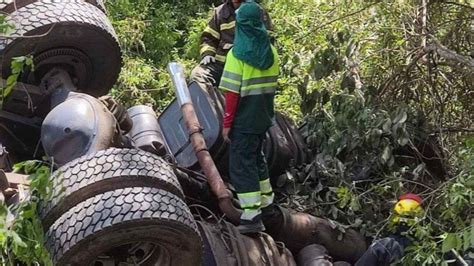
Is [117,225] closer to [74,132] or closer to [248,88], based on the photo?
[74,132]

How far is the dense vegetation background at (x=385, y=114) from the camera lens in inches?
191

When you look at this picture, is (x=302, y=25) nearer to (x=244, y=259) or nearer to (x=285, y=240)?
(x=285, y=240)

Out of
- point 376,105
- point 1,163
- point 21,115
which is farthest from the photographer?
point 376,105

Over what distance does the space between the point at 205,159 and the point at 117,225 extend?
3.24ft

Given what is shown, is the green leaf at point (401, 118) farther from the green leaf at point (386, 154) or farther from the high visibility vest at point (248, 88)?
the high visibility vest at point (248, 88)

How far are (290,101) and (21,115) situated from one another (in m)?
2.56

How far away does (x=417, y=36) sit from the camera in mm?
5445

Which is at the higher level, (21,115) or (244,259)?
(21,115)

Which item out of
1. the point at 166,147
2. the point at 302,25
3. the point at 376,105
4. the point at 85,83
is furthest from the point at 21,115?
the point at 302,25

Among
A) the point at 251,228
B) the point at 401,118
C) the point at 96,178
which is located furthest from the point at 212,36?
the point at 96,178

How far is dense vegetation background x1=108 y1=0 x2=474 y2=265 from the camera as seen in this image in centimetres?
490

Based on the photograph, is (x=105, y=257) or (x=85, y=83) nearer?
(x=105, y=257)

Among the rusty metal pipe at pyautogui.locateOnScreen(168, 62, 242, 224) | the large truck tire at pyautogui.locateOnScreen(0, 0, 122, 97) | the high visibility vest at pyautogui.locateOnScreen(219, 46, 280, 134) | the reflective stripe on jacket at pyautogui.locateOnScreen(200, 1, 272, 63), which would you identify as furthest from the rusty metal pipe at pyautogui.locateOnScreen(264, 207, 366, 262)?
the reflective stripe on jacket at pyautogui.locateOnScreen(200, 1, 272, 63)

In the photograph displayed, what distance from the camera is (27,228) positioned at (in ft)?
10.7
